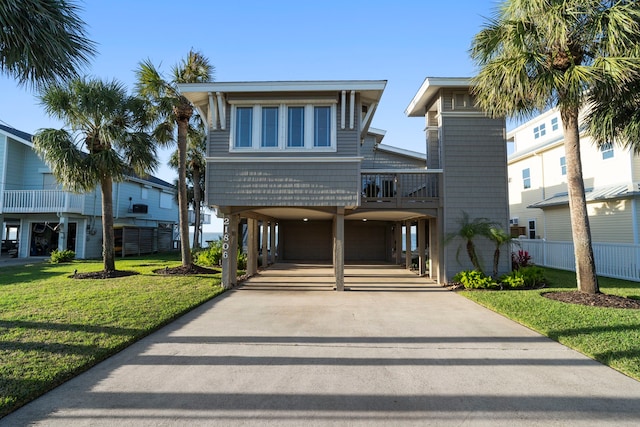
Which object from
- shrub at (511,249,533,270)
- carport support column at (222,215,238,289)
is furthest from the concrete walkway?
shrub at (511,249,533,270)

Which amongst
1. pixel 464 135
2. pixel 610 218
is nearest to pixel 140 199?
pixel 464 135

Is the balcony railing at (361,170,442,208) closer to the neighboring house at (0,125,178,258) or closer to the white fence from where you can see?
the white fence

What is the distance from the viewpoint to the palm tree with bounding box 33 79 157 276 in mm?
10698

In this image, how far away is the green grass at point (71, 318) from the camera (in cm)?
386

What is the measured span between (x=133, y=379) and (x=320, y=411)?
2.19 metres

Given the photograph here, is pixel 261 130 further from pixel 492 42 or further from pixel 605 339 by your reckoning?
pixel 605 339

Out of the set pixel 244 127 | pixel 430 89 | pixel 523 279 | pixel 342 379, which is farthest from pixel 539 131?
pixel 342 379

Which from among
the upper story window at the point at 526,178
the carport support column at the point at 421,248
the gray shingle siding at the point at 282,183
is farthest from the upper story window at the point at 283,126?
the upper story window at the point at 526,178

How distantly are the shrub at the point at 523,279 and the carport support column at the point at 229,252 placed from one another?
296 inches

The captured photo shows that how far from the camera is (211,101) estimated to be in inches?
371

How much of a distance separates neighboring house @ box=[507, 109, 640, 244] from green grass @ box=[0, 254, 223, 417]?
40.2ft

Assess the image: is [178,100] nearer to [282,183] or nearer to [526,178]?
[282,183]

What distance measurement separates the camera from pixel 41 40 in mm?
4641

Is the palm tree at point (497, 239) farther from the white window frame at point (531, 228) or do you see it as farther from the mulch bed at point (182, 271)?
the white window frame at point (531, 228)
